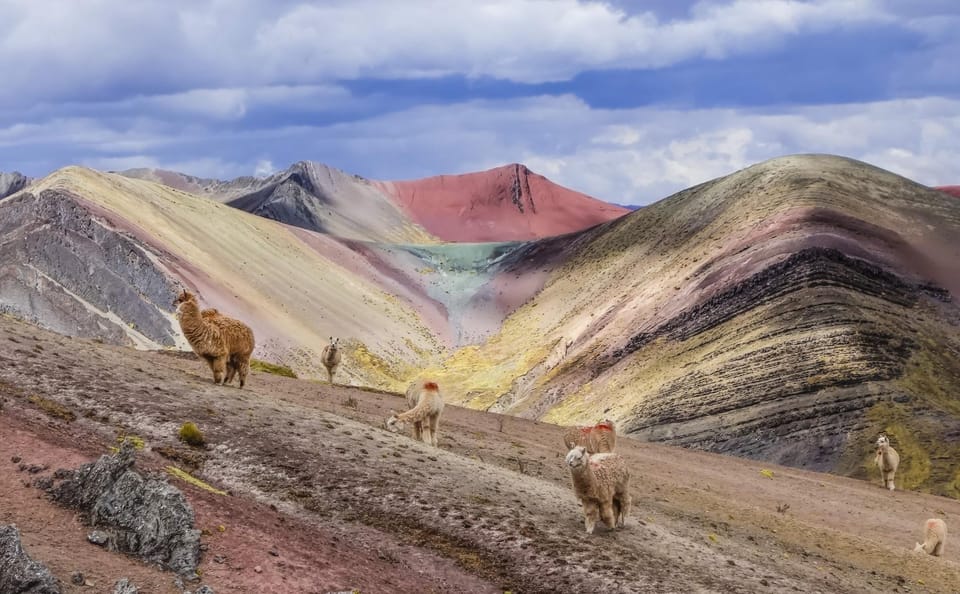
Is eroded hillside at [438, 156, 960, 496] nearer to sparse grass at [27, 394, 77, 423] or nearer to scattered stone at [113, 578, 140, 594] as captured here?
sparse grass at [27, 394, 77, 423]

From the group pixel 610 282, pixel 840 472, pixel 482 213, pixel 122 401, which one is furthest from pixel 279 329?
pixel 482 213

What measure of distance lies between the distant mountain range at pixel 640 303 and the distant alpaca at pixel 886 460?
12.7 ft

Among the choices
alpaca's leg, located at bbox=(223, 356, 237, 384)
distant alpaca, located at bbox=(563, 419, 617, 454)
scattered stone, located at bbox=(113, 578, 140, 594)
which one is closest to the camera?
scattered stone, located at bbox=(113, 578, 140, 594)

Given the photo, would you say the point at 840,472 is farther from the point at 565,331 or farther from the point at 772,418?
the point at 565,331

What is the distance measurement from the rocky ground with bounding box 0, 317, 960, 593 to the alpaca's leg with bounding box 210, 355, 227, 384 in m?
0.32

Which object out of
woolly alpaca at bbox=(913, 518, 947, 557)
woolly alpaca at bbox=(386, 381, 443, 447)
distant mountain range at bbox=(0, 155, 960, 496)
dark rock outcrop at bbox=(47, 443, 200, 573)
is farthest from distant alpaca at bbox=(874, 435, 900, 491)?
dark rock outcrop at bbox=(47, 443, 200, 573)

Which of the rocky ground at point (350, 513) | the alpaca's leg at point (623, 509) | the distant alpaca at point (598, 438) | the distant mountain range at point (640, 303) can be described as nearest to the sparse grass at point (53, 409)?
the rocky ground at point (350, 513)

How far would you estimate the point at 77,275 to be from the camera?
211ft

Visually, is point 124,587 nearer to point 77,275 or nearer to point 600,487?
point 600,487

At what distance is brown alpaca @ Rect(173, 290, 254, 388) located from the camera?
894 inches

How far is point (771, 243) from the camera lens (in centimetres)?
6450

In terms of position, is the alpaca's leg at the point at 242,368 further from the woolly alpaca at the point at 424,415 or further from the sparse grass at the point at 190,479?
the sparse grass at the point at 190,479

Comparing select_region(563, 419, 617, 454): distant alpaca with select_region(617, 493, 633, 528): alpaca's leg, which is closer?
select_region(617, 493, 633, 528): alpaca's leg

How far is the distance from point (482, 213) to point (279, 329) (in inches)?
3395
